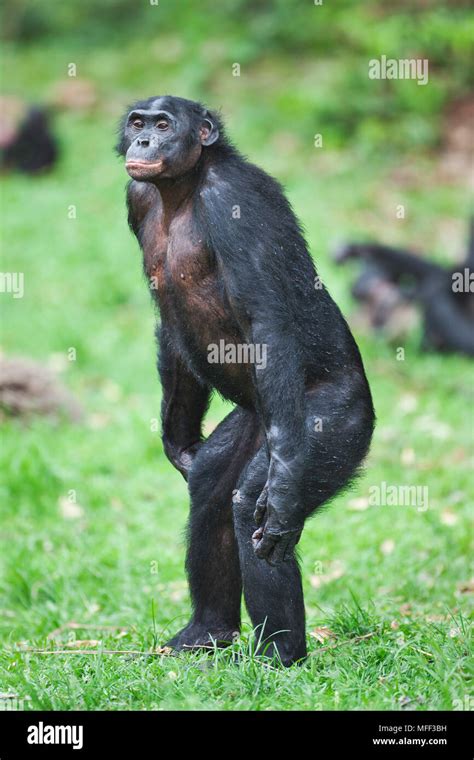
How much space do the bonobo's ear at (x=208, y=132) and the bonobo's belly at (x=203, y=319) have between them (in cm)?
44

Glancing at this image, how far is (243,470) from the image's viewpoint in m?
4.97

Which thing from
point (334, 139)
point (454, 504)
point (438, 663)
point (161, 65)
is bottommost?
point (438, 663)

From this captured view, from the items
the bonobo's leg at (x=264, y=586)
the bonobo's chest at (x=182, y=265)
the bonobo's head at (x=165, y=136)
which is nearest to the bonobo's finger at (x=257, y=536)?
the bonobo's leg at (x=264, y=586)

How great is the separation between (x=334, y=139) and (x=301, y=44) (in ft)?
11.5

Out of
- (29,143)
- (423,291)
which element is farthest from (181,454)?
(29,143)

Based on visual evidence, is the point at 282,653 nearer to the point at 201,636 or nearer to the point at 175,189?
the point at 201,636

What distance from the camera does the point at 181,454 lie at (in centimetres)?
547

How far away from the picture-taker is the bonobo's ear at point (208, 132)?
4961 millimetres

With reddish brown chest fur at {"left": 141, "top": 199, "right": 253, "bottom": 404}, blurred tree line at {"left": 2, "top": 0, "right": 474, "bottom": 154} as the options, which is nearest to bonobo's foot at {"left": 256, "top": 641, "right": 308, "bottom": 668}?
reddish brown chest fur at {"left": 141, "top": 199, "right": 253, "bottom": 404}

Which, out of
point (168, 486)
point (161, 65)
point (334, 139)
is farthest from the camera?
point (161, 65)

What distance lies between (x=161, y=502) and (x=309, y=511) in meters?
3.60

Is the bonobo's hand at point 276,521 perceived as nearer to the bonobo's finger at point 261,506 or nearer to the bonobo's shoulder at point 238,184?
the bonobo's finger at point 261,506
